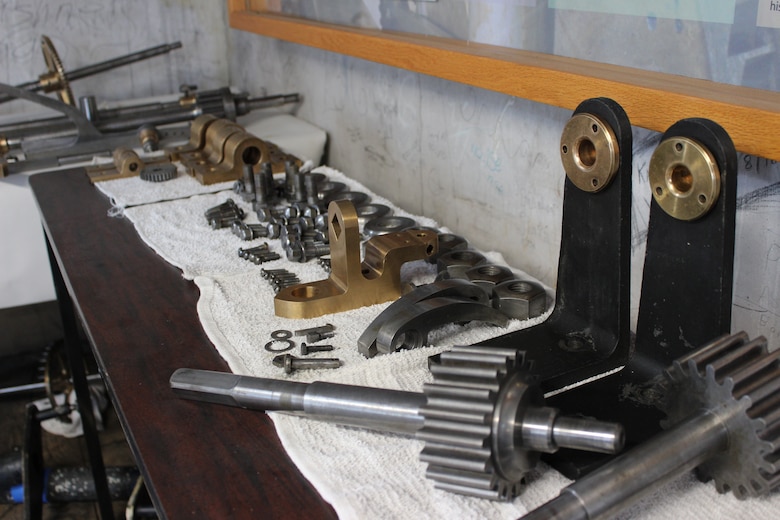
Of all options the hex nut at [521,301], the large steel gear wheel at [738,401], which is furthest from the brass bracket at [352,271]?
the large steel gear wheel at [738,401]

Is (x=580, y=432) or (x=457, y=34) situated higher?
(x=457, y=34)

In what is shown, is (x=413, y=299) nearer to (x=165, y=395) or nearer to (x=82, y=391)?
A: (x=165, y=395)

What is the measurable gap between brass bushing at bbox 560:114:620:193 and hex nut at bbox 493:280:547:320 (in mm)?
194

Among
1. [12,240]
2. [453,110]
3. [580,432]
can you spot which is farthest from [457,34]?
[12,240]

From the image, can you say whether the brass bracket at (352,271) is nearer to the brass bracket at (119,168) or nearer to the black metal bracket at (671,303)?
the black metal bracket at (671,303)

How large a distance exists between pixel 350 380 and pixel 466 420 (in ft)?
0.83

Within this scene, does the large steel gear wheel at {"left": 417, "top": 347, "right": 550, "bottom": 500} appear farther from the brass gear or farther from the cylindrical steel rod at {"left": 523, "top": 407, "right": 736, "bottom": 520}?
the brass gear

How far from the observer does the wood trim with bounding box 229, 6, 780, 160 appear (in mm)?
731

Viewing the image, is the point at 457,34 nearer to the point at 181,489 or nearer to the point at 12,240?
the point at 181,489

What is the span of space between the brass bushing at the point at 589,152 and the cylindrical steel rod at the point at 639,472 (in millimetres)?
273

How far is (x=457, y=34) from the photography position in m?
1.25

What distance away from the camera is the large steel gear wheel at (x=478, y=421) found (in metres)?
0.60

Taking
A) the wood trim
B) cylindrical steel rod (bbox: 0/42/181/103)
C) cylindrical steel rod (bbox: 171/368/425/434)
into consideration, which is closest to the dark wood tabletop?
cylindrical steel rod (bbox: 171/368/425/434)

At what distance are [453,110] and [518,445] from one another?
0.85m
